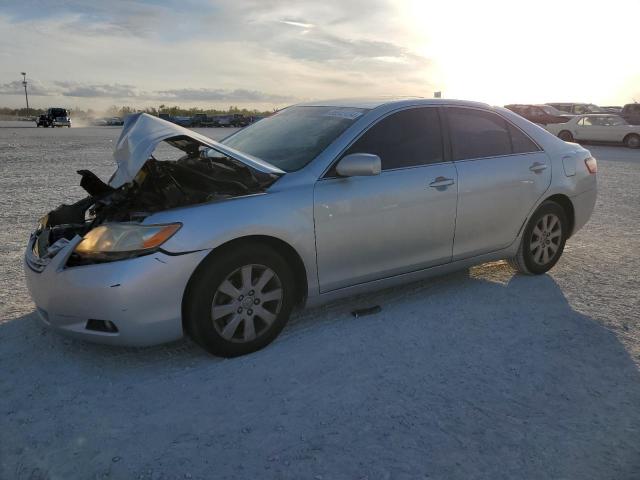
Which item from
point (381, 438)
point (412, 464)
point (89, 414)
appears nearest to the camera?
point (412, 464)

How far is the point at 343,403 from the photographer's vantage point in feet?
9.43

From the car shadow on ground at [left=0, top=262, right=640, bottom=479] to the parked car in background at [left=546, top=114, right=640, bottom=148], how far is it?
2119 cm

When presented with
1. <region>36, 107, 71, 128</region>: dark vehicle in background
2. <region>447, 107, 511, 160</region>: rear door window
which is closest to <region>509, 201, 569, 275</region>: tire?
<region>447, 107, 511, 160</region>: rear door window

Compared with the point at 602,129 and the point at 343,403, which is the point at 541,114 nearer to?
the point at 602,129

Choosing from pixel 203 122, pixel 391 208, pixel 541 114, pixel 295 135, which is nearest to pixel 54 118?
pixel 203 122

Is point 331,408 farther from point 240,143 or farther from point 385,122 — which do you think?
point 240,143

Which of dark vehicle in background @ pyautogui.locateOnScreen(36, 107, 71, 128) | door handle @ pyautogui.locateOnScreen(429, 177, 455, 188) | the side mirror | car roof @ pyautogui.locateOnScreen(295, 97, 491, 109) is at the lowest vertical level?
door handle @ pyautogui.locateOnScreen(429, 177, 455, 188)

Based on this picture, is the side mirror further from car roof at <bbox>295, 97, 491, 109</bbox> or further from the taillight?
the taillight

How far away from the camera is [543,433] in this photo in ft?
8.59

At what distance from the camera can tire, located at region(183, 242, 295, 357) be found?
3184mm

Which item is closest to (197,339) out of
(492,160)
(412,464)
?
(412,464)

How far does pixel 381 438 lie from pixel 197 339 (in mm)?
1296

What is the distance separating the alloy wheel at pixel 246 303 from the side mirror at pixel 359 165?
839 mm

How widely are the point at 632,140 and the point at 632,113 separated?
13.9 feet
